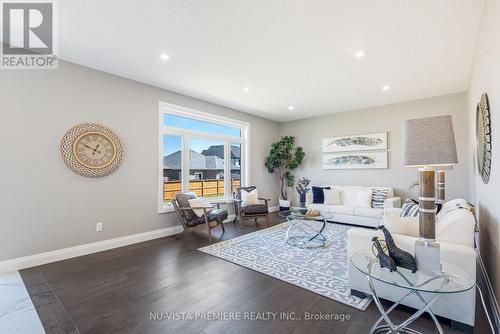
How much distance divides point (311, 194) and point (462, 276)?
4.33 metres

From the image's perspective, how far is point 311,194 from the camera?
5887 mm

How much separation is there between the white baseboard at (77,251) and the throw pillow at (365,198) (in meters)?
4.02

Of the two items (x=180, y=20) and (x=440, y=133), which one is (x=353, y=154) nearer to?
(x=440, y=133)

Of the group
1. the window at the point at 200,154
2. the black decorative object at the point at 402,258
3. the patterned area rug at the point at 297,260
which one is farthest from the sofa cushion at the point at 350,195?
the black decorative object at the point at 402,258

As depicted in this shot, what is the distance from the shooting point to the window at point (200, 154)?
4.65 metres

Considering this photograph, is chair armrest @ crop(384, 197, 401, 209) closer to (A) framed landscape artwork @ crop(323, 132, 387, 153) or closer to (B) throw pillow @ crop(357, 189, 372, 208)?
(B) throw pillow @ crop(357, 189, 372, 208)

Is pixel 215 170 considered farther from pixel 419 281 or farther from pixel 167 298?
pixel 419 281

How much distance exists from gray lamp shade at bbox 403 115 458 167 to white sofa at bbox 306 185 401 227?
113 inches

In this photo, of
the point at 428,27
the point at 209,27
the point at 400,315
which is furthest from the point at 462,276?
the point at 209,27

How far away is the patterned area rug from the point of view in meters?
2.42

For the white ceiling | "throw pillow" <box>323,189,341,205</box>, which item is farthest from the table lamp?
"throw pillow" <box>323,189,341,205</box>

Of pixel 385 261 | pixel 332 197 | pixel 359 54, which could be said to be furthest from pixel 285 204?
pixel 385 261

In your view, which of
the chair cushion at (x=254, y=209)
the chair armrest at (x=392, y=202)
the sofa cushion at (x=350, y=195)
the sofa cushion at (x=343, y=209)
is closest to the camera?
the chair armrest at (x=392, y=202)

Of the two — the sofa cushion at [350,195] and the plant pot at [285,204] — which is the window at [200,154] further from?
the sofa cushion at [350,195]
